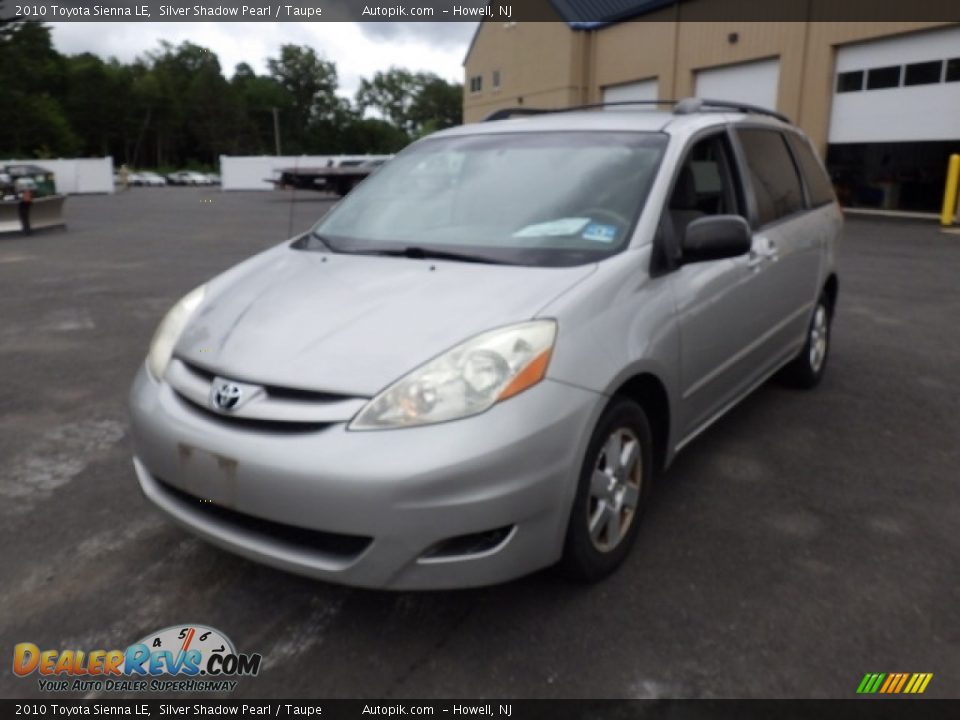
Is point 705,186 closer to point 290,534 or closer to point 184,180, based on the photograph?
point 290,534

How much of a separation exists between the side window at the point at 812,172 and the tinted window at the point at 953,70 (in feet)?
53.2

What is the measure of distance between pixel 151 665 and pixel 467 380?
1314 millimetres

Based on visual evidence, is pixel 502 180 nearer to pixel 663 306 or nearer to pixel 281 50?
pixel 663 306

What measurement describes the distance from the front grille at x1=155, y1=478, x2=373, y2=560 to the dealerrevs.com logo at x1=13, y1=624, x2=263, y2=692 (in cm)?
38

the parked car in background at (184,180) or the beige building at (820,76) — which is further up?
the beige building at (820,76)

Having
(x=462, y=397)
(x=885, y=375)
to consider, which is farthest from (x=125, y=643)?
(x=885, y=375)

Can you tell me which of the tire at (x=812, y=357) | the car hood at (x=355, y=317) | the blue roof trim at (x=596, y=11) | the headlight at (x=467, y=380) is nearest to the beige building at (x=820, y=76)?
the blue roof trim at (x=596, y=11)

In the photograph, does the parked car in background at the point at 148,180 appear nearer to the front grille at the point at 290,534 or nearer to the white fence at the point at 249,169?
the white fence at the point at 249,169

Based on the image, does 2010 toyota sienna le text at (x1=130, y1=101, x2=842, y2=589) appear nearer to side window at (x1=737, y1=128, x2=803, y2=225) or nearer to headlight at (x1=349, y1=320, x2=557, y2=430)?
headlight at (x1=349, y1=320, x2=557, y2=430)

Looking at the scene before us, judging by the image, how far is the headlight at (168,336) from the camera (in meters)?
2.90

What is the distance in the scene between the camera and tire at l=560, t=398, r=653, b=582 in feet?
8.54

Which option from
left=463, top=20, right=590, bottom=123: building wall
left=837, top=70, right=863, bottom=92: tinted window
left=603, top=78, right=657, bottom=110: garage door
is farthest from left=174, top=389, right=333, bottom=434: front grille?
left=463, top=20, right=590, bottom=123: building wall

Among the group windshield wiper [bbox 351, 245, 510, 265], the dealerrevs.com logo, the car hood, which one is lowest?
the dealerrevs.com logo

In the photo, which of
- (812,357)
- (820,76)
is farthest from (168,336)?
(820,76)
